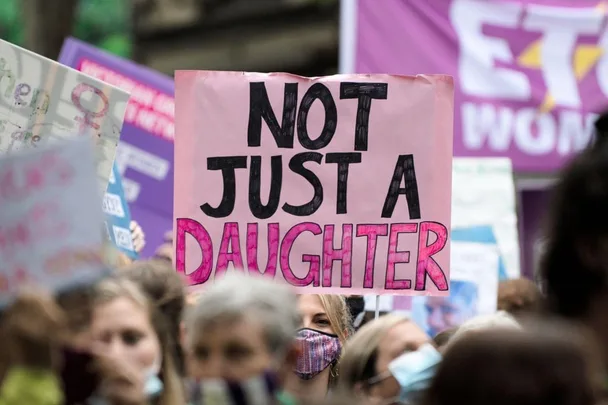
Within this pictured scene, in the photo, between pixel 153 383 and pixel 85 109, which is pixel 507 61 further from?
pixel 153 383

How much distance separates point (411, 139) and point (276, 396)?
223 centimetres

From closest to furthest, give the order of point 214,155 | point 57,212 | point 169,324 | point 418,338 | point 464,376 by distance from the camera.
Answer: point 464,376 < point 57,212 < point 169,324 < point 418,338 < point 214,155

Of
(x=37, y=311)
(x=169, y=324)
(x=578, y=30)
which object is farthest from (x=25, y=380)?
(x=578, y=30)

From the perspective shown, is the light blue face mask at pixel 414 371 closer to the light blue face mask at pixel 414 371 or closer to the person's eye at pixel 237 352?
the light blue face mask at pixel 414 371

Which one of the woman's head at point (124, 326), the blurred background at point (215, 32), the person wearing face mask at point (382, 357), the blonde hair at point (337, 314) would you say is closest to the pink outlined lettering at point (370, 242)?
the blonde hair at point (337, 314)

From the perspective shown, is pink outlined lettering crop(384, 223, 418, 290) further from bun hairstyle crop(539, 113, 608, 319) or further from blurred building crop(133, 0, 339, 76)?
blurred building crop(133, 0, 339, 76)

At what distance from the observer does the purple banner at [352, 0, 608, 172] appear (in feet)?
31.0

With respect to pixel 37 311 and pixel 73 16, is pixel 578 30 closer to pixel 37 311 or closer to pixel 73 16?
pixel 73 16

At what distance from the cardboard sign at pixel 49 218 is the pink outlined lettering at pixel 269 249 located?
215 cm

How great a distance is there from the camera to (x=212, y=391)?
9.39 ft

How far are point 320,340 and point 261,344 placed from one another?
1.75 m

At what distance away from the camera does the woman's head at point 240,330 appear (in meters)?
2.91

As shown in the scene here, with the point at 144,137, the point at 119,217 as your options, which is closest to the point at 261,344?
the point at 119,217

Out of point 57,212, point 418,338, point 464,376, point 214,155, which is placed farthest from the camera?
point 214,155
